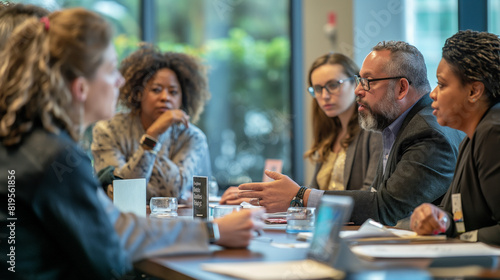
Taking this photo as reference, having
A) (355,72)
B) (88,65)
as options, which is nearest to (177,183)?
(355,72)

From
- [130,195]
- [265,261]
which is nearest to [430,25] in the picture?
[130,195]

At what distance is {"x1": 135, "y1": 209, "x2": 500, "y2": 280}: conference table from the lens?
1.36 metres

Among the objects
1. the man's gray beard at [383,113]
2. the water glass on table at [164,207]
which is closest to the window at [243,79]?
the man's gray beard at [383,113]

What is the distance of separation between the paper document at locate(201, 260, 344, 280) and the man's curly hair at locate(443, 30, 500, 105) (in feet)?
3.10

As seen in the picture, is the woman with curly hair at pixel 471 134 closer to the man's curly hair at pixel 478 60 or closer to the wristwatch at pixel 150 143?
the man's curly hair at pixel 478 60

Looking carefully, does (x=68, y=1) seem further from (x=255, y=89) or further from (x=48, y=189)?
(x=48, y=189)

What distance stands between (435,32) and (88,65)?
3.53 metres

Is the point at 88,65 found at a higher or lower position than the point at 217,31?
lower

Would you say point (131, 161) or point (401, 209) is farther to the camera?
point (131, 161)

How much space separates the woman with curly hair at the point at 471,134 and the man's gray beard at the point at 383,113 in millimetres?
515

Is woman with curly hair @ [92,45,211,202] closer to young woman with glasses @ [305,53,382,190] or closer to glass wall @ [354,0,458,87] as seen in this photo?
young woman with glasses @ [305,53,382,190]

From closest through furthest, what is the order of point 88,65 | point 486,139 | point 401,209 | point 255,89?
point 88,65 → point 486,139 → point 401,209 → point 255,89

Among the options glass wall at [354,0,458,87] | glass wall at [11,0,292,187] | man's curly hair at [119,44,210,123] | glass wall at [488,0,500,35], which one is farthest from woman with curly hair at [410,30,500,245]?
glass wall at [11,0,292,187]

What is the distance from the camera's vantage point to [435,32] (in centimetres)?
454
